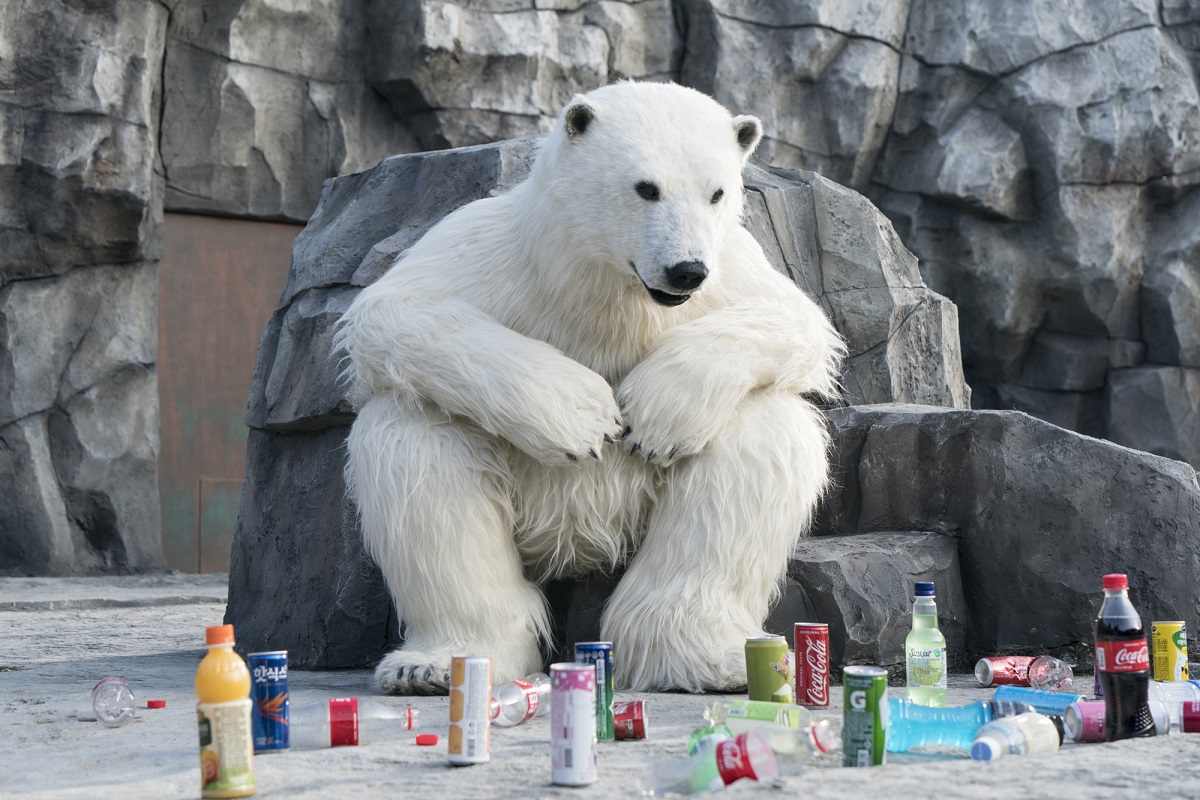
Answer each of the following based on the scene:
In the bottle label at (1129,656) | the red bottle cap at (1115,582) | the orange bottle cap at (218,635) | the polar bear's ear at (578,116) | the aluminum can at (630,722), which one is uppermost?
the polar bear's ear at (578,116)

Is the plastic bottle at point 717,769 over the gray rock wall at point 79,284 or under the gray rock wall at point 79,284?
under

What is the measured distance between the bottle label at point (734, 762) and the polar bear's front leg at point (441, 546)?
115cm

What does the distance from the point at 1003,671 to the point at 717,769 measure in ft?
5.01

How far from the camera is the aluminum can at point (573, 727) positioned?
71.7 inches

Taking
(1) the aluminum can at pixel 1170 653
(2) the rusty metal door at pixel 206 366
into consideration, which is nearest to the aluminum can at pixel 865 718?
(1) the aluminum can at pixel 1170 653

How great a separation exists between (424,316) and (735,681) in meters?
1.11

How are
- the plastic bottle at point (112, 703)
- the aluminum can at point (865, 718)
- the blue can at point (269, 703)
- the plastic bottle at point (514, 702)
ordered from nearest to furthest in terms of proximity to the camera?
the aluminum can at point (865, 718), the blue can at point (269, 703), the plastic bottle at point (514, 702), the plastic bottle at point (112, 703)

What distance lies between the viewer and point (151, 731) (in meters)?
2.50

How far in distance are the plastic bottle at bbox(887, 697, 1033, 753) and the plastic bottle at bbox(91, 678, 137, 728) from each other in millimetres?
1509

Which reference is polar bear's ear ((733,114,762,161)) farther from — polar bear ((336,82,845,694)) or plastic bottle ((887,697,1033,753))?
plastic bottle ((887,697,1033,753))

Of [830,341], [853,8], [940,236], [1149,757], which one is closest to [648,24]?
[853,8]

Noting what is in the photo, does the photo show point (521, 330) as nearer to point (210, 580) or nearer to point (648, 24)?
point (210, 580)

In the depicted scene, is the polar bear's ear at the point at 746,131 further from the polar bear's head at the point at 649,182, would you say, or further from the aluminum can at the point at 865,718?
the aluminum can at the point at 865,718

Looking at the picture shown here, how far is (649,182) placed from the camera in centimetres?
288
